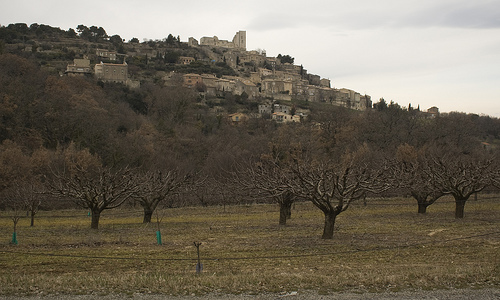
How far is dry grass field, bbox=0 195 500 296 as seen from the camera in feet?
34.1

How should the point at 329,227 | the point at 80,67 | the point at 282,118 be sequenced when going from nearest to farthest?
the point at 329,227 < the point at 282,118 < the point at 80,67

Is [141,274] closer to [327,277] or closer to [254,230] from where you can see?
[327,277]

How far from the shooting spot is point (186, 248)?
16.4 m

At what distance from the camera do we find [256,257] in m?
14.2

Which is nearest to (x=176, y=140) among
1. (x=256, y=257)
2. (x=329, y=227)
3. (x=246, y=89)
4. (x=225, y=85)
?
(x=329, y=227)

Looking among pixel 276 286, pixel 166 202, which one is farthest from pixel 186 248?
pixel 166 202

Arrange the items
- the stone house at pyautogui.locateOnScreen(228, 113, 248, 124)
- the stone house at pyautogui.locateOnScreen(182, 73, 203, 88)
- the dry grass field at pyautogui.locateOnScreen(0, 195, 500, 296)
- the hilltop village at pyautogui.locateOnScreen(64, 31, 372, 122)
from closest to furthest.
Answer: the dry grass field at pyautogui.locateOnScreen(0, 195, 500, 296), the stone house at pyautogui.locateOnScreen(228, 113, 248, 124), the hilltop village at pyautogui.locateOnScreen(64, 31, 372, 122), the stone house at pyautogui.locateOnScreen(182, 73, 203, 88)

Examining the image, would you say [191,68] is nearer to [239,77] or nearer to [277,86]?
[239,77]

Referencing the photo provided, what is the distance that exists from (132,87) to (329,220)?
87.5 m

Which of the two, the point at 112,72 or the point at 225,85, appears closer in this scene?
the point at 112,72

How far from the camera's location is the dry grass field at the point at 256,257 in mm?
10391

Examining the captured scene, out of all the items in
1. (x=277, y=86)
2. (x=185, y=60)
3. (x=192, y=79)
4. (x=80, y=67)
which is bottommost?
(x=80, y=67)

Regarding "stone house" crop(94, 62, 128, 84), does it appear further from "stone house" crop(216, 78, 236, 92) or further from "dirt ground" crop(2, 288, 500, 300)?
"dirt ground" crop(2, 288, 500, 300)

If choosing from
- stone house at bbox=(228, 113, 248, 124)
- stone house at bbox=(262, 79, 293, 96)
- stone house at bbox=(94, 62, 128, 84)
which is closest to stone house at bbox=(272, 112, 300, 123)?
stone house at bbox=(228, 113, 248, 124)
